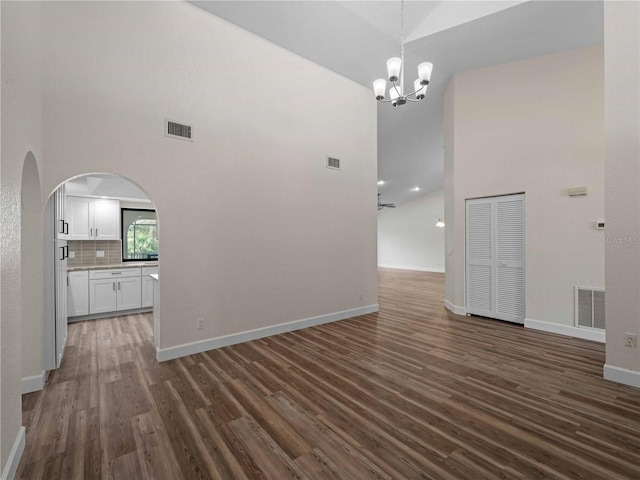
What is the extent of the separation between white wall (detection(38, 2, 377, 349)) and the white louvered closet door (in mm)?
2134

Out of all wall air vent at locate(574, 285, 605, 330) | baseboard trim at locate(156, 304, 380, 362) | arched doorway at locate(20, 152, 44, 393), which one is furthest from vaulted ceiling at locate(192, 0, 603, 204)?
baseboard trim at locate(156, 304, 380, 362)

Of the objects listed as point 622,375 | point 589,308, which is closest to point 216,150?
point 622,375

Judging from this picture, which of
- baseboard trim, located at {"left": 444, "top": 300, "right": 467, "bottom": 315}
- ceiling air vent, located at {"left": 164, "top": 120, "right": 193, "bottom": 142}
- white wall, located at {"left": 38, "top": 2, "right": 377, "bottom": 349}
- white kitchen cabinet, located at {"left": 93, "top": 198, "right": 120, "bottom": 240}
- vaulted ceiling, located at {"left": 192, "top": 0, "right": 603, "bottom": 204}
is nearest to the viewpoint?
white wall, located at {"left": 38, "top": 2, "right": 377, "bottom": 349}

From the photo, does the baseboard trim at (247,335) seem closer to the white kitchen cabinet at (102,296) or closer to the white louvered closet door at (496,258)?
the white louvered closet door at (496,258)

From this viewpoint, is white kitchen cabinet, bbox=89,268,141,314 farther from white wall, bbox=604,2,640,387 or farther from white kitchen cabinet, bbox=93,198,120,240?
white wall, bbox=604,2,640,387

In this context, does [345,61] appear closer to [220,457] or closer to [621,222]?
[621,222]

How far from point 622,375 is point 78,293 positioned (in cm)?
758

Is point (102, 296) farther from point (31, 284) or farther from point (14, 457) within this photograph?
point (14, 457)

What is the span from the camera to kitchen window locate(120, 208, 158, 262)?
241 inches

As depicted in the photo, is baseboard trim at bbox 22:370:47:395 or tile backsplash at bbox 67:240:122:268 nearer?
baseboard trim at bbox 22:370:47:395

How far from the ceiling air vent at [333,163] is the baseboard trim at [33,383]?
4519 mm

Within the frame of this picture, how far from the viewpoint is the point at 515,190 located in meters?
4.88

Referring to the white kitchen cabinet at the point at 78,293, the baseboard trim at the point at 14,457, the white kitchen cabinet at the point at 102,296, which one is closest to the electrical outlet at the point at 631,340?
the baseboard trim at the point at 14,457

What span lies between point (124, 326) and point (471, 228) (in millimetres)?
6422
